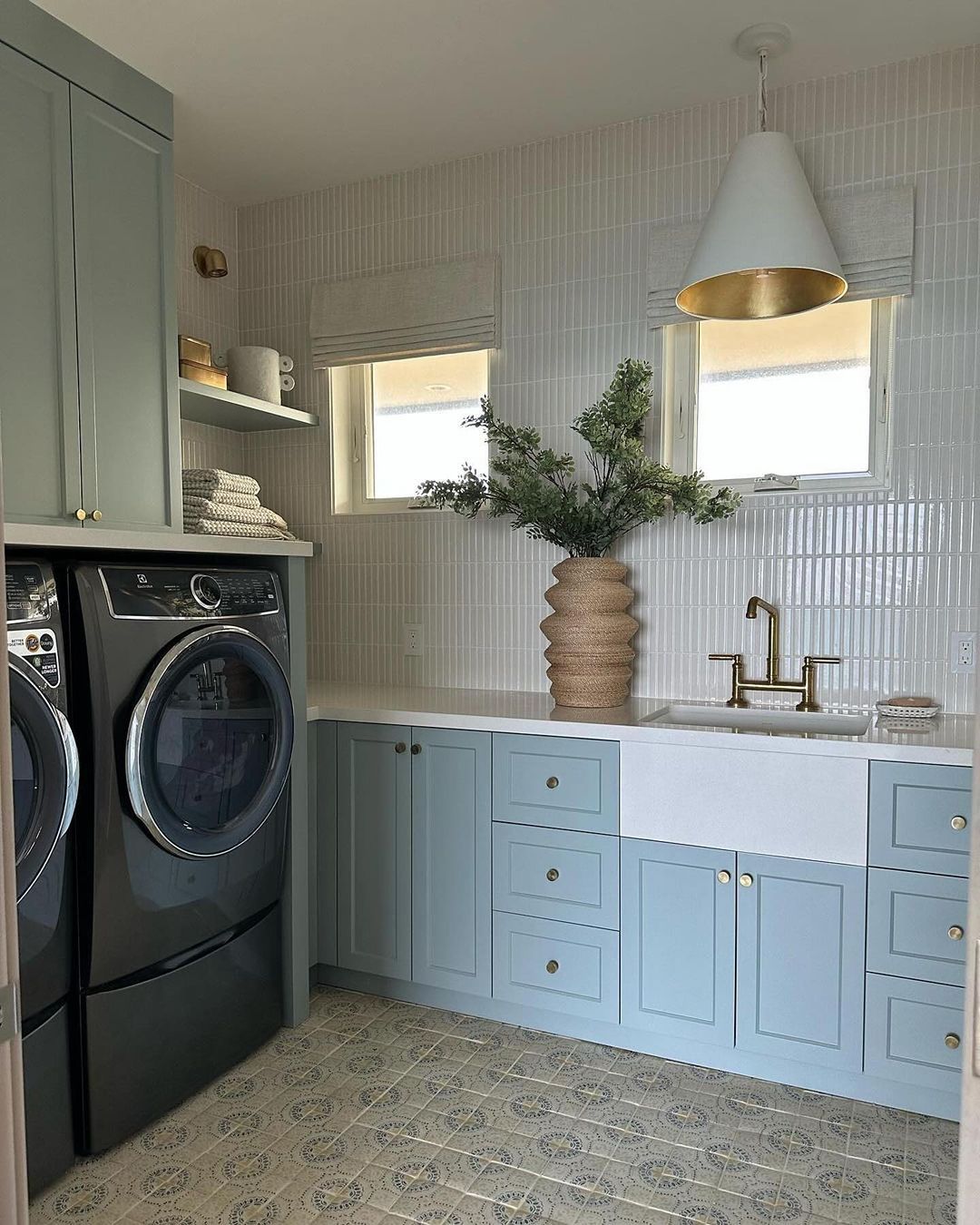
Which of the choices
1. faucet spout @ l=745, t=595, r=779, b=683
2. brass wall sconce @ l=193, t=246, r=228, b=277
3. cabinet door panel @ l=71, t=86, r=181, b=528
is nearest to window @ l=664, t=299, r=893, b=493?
faucet spout @ l=745, t=595, r=779, b=683

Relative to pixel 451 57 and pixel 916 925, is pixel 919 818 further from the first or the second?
pixel 451 57

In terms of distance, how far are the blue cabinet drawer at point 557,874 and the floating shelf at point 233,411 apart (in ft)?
4.89

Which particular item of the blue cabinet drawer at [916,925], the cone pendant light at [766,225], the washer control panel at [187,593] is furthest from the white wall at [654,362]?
the washer control panel at [187,593]

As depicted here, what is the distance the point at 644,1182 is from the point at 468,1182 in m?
0.36

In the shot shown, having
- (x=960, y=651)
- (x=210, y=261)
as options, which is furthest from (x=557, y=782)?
(x=210, y=261)

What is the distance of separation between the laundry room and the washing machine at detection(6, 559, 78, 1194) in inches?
0.4

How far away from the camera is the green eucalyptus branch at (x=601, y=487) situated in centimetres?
251

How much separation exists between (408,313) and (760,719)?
68.4 inches

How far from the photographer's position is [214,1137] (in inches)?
79.8

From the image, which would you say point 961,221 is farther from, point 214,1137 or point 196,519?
point 214,1137

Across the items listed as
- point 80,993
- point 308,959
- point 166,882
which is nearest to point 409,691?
point 308,959

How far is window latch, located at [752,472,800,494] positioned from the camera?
102 inches

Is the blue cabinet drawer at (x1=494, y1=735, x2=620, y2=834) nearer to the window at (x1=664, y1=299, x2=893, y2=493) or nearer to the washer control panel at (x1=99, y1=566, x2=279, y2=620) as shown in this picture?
the washer control panel at (x1=99, y1=566, x2=279, y2=620)

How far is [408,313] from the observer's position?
311cm
